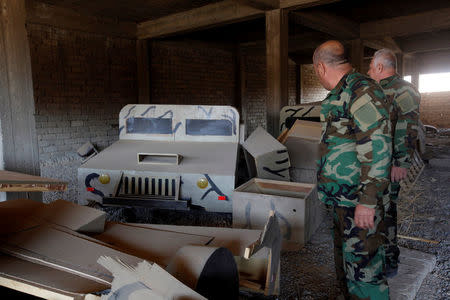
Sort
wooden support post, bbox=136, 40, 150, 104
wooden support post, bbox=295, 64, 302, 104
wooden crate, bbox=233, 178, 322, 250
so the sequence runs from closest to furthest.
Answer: wooden crate, bbox=233, 178, 322, 250 < wooden support post, bbox=136, 40, 150, 104 < wooden support post, bbox=295, 64, 302, 104

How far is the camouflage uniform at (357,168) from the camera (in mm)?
1787

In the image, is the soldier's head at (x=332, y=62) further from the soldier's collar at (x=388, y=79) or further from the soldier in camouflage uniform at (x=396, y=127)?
the soldier's collar at (x=388, y=79)

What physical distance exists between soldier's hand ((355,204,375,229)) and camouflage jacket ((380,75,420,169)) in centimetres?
92

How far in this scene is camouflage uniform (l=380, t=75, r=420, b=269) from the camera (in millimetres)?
2512

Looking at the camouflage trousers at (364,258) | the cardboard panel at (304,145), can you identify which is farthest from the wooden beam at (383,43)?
the camouflage trousers at (364,258)

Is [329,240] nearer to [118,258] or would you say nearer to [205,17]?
[118,258]

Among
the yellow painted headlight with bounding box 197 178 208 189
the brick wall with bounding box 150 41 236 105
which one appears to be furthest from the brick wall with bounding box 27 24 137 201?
the yellow painted headlight with bounding box 197 178 208 189

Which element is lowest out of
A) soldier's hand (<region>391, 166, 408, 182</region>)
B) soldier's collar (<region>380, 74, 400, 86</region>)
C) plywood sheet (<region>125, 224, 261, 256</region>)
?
plywood sheet (<region>125, 224, 261, 256</region>)

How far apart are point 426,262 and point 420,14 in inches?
268

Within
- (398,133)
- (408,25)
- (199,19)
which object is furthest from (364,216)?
(408,25)

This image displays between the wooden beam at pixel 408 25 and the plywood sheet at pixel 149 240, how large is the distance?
7.92m

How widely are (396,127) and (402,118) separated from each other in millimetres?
101

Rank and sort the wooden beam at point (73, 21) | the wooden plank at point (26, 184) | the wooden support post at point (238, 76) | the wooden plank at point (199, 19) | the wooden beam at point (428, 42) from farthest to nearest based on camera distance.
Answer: the wooden support post at point (238, 76) < the wooden beam at point (428, 42) < the wooden beam at point (73, 21) < the wooden plank at point (199, 19) < the wooden plank at point (26, 184)

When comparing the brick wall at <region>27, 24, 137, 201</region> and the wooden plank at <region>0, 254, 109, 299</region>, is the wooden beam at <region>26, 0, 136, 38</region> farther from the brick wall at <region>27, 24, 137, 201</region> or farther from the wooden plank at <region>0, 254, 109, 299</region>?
the wooden plank at <region>0, 254, 109, 299</region>
